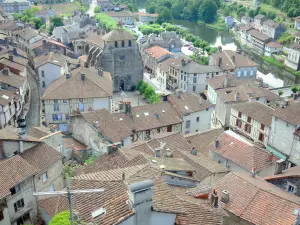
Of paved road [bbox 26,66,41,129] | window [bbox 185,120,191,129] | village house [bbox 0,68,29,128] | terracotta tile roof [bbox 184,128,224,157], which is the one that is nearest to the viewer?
terracotta tile roof [bbox 184,128,224,157]

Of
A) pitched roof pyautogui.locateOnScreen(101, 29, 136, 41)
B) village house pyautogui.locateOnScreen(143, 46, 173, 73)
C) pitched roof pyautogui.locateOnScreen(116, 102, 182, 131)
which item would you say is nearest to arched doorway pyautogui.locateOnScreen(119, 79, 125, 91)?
pitched roof pyautogui.locateOnScreen(101, 29, 136, 41)

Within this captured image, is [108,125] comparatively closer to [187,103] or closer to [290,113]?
[187,103]

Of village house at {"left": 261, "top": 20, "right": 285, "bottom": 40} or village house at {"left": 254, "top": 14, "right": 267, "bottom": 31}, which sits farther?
village house at {"left": 254, "top": 14, "right": 267, "bottom": 31}

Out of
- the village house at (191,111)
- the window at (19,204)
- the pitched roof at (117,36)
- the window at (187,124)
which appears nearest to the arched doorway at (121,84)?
the pitched roof at (117,36)

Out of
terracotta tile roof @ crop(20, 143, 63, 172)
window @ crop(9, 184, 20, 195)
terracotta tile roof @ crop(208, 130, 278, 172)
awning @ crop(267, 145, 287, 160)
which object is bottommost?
awning @ crop(267, 145, 287, 160)

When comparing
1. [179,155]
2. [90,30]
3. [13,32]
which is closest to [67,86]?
[179,155]

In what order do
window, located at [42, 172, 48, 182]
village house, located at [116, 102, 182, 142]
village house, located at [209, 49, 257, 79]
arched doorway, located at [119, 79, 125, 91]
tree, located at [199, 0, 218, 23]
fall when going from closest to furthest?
window, located at [42, 172, 48, 182]
village house, located at [116, 102, 182, 142]
arched doorway, located at [119, 79, 125, 91]
village house, located at [209, 49, 257, 79]
tree, located at [199, 0, 218, 23]

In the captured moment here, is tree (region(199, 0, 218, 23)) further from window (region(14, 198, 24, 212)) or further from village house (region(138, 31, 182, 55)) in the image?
window (region(14, 198, 24, 212))
